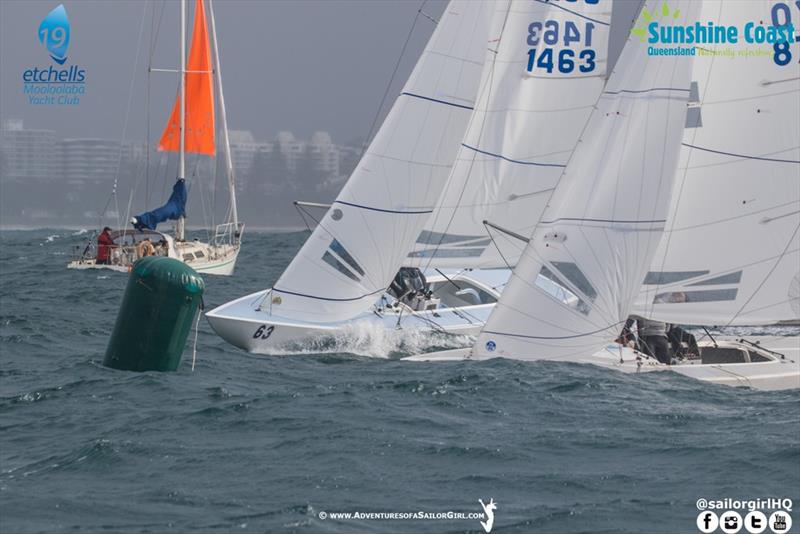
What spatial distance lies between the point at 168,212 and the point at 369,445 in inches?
695

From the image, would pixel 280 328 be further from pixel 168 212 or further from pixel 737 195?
pixel 168 212

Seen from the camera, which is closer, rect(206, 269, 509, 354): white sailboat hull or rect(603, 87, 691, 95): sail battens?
rect(603, 87, 691, 95): sail battens

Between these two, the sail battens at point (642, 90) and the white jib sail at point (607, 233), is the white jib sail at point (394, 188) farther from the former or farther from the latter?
the sail battens at point (642, 90)

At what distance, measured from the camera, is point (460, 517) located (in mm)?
7570

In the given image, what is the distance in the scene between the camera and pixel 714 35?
12.5m

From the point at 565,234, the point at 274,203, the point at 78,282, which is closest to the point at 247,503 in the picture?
the point at 565,234

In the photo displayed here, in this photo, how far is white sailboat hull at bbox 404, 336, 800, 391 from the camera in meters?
12.3

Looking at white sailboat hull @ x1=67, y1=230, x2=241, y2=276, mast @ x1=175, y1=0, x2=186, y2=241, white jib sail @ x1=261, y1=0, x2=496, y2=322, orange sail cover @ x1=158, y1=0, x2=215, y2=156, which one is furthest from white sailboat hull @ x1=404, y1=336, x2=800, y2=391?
orange sail cover @ x1=158, y1=0, x2=215, y2=156

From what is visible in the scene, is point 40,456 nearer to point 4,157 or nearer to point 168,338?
point 168,338

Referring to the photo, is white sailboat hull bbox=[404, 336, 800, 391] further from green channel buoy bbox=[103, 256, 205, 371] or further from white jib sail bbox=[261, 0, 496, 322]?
green channel buoy bbox=[103, 256, 205, 371]

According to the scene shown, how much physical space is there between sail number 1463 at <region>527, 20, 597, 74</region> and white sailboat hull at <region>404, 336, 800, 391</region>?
487 centimetres

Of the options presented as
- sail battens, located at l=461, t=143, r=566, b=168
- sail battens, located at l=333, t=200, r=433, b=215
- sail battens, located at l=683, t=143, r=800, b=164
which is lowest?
sail battens, located at l=333, t=200, r=433, b=215

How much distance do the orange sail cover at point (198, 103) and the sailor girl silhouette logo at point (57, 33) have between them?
34.3 feet

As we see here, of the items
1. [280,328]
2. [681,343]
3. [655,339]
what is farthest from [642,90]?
[280,328]
